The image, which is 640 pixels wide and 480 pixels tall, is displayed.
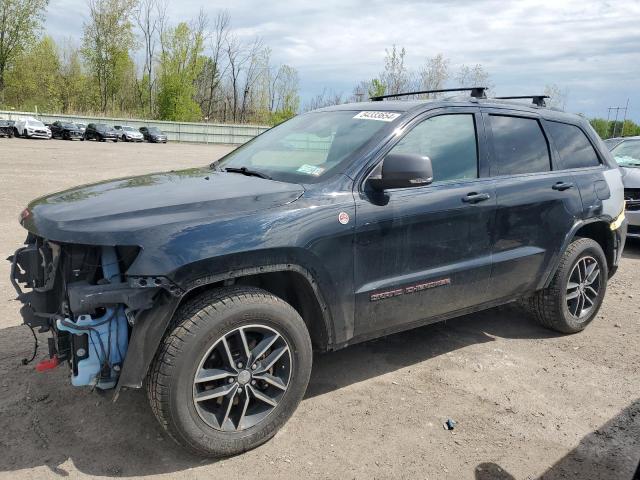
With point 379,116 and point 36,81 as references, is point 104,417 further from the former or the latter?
point 36,81

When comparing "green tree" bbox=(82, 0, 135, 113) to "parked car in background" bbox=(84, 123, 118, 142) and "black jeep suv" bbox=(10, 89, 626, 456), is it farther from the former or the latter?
"black jeep suv" bbox=(10, 89, 626, 456)

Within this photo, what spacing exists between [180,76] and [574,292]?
66178 millimetres

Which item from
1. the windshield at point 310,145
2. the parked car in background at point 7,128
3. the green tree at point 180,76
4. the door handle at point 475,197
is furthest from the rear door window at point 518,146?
the green tree at point 180,76

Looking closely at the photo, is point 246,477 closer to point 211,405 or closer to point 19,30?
point 211,405

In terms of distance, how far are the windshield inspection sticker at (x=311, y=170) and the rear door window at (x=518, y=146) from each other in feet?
4.72

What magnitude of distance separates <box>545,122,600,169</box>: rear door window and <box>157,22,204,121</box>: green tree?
209 feet

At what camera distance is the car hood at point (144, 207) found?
2.48m

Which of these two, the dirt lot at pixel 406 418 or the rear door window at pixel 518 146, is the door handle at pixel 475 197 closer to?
the rear door window at pixel 518 146

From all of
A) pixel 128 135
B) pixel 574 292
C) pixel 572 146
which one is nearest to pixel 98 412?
pixel 574 292

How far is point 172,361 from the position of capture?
252cm

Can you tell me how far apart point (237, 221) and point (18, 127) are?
42.9 meters

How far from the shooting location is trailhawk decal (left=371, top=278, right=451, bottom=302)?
3.19m

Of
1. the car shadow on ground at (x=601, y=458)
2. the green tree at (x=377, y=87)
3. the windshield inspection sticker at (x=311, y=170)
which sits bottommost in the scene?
the car shadow on ground at (x=601, y=458)

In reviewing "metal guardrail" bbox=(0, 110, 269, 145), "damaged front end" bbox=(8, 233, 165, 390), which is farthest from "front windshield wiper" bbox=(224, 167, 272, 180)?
"metal guardrail" bbox=(0, 110, 269, 145)
